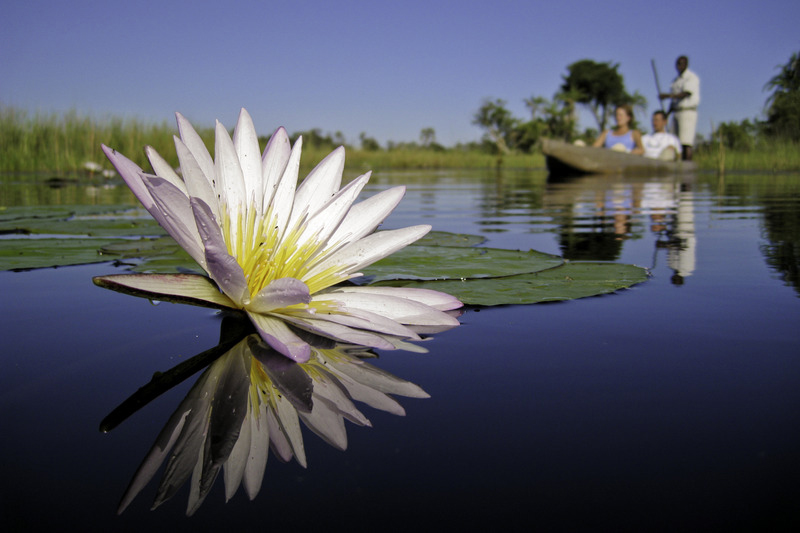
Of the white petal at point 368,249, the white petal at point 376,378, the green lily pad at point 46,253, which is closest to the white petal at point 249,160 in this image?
the white petal at point 368,249

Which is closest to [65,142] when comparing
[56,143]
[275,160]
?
[56,143]

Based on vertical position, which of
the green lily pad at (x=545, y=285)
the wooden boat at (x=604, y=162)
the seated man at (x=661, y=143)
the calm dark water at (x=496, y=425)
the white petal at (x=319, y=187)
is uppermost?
the seated man at (x=661, y=143)

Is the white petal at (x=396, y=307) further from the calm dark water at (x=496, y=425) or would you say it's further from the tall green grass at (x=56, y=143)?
the tall green grass at (x=56, y=143)

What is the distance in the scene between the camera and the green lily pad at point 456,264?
6.73 ft

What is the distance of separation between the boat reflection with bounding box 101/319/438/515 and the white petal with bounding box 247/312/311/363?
0.13 ft

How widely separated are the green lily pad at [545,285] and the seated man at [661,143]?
1232cm

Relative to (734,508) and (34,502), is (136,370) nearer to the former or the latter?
(34,502)

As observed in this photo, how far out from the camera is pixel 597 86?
45.5 metres

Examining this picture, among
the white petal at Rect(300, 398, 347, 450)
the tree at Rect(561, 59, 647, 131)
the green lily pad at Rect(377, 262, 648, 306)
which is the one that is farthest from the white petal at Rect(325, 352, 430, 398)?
the tree at Rect(561, 59, 647, 131)

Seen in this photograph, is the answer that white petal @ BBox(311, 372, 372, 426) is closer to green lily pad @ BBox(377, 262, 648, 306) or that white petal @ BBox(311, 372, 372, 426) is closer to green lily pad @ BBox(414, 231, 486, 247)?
green lily pad @ BBox(377, 262, 648, 306)

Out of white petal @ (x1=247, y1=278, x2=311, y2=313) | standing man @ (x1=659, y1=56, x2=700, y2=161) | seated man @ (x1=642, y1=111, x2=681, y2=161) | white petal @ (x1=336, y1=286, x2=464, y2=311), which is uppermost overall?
standing man @ (x1=659, y1=56, x2=700, y2=161)

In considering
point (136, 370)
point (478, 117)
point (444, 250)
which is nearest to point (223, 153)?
point (136, 370)

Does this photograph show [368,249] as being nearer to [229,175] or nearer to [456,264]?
[229,175]

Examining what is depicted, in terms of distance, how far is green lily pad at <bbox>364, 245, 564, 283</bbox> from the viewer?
6.73 ft
